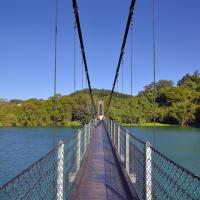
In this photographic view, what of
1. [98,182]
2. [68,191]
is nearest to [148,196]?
[68,191]

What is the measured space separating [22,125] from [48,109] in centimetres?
475

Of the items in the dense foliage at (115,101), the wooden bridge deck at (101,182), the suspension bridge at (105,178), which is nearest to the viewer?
the suspension bridge at (105,178)

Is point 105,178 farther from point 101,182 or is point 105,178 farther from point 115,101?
point 115,101

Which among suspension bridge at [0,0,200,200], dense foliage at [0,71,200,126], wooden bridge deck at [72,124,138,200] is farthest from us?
dense foliage at [0,71,200,126]

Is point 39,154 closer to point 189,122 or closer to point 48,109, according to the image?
point 48,109

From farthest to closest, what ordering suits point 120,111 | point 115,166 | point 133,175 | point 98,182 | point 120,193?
point 120,111 < point 115,166 < point 133,175 < point 98,182 < point 120,193

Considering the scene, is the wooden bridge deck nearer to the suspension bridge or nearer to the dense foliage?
the suspension bridge

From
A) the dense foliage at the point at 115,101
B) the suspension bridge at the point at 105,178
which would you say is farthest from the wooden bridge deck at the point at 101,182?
the dense foliage at the point at 115,101

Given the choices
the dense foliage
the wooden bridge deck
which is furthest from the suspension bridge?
the dense foliage

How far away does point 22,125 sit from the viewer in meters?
56.5

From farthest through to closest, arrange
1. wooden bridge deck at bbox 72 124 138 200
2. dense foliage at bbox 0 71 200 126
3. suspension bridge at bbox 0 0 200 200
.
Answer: dense foliage at bbox 0 71 200 126 → wooden bridge deck at bbox 72 124 138 200 → suspension bridge at bbox 0 0 200 200

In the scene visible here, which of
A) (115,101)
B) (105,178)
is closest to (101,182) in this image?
(105,178)

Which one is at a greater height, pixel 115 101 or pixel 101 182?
pixel 115 101

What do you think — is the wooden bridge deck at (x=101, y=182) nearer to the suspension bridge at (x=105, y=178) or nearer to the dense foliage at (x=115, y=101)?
the suspension bridge at (x=105, y=178)
